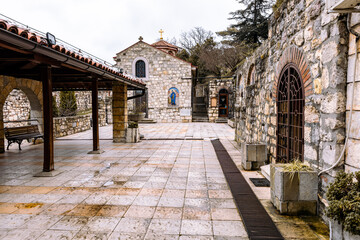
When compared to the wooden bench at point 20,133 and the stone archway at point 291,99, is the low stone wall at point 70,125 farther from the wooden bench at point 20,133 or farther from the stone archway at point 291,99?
the stone archway at point 291,99

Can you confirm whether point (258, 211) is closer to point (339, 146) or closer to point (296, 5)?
point (339, 146)

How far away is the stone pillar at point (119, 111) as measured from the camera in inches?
341

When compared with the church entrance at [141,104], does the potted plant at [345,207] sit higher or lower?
lower

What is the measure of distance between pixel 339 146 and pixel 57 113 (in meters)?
13.4

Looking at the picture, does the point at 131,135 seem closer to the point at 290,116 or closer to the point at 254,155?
the point at 254,155

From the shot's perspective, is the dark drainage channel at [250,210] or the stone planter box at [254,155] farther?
the stone planter box at [254,155]

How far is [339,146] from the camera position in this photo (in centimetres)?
242

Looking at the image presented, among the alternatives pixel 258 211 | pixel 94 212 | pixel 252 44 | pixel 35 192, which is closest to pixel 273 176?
pixel 258 211

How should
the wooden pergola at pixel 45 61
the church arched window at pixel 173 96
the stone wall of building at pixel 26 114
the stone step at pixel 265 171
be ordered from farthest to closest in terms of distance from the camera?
1. the church arched window at pixel 173 96
2. the stone wall of building at pixel 26 114
3. the stone step at pixel 265 171
4. the wooden pergola at pixel 45 61

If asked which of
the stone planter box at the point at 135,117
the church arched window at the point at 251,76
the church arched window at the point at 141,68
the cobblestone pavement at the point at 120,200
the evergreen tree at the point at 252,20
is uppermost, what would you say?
the evergreen tree at the point at 252,20

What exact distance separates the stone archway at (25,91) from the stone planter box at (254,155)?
7.18 meters

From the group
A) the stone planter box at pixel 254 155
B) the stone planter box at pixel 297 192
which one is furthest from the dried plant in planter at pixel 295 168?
the stone planter box at pixel 254 155

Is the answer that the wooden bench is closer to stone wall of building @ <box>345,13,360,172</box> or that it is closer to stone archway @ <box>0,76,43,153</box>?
stone archway @ <box>0,76,43,153</box>

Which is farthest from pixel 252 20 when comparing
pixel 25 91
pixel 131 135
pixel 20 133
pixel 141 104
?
pixel 20 133
